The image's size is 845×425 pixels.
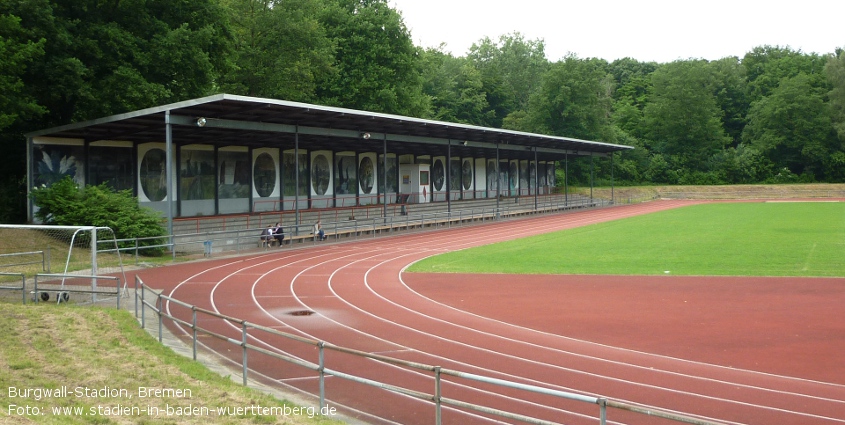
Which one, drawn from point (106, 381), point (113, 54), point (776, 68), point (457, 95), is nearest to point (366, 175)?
point (113, 54)

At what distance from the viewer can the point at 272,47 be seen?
161 feet

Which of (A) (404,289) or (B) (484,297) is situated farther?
(A) (404,289)

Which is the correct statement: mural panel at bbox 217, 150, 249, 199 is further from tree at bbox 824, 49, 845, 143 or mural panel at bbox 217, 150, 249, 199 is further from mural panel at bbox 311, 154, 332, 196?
tree at bbox 824, 49, 845, 143

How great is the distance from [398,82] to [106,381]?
54644 mm

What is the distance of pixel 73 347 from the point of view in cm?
1138

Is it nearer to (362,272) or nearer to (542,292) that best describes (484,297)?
(542,292)

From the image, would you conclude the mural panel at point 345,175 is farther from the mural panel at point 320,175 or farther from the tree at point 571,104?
the tree at point 571,104

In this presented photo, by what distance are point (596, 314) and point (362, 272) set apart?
391 inches

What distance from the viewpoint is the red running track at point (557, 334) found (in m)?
9.55

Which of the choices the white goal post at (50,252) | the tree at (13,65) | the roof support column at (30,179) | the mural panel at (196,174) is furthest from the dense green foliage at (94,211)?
the mural panel at (196,174)

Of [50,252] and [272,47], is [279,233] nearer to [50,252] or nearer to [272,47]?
[50,252]

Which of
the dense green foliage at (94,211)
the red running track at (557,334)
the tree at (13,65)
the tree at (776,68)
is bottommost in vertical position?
the red running track at (557,334)

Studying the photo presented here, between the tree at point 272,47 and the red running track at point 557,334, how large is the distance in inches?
1019

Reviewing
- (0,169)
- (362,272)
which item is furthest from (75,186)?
(362,272)
